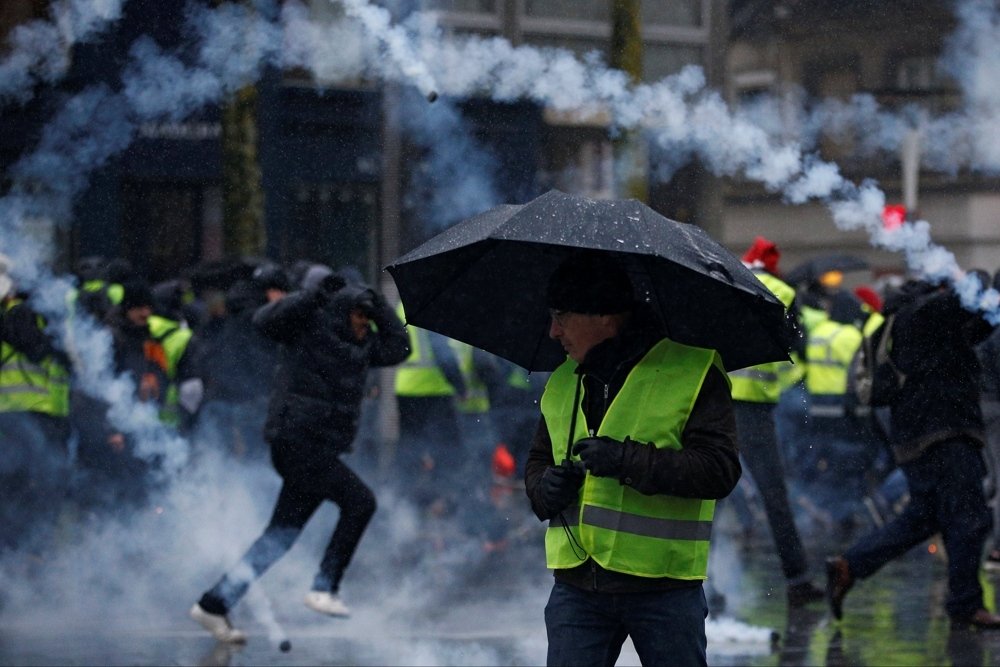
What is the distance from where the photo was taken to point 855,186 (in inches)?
305

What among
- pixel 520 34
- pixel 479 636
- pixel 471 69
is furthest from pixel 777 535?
pixel 520 34

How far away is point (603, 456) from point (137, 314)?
22.6ft

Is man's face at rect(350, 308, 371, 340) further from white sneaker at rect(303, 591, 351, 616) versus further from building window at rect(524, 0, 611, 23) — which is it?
building window at rect(524, 0, 611, 23)

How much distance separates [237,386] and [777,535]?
389cm

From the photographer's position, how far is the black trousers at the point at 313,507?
739 centimetres

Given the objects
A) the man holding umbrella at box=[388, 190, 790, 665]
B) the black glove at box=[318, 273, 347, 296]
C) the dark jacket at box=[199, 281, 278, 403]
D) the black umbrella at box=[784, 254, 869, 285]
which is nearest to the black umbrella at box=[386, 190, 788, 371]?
the man holding umbrella at box=[388, 190, 790, 665]

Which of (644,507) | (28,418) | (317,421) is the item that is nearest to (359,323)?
(317,421)

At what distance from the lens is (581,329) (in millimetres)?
4246

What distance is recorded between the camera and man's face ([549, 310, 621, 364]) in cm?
424

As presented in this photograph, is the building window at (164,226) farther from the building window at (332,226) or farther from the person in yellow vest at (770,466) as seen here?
the person in yellow vest at (770,466)

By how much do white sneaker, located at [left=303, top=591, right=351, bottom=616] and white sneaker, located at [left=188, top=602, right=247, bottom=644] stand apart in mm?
353

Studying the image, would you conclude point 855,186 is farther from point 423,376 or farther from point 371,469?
point 371,469

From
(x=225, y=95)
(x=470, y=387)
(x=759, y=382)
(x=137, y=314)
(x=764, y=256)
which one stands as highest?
(x=225, y=95)

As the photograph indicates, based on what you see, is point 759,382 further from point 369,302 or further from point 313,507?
point 313,507
